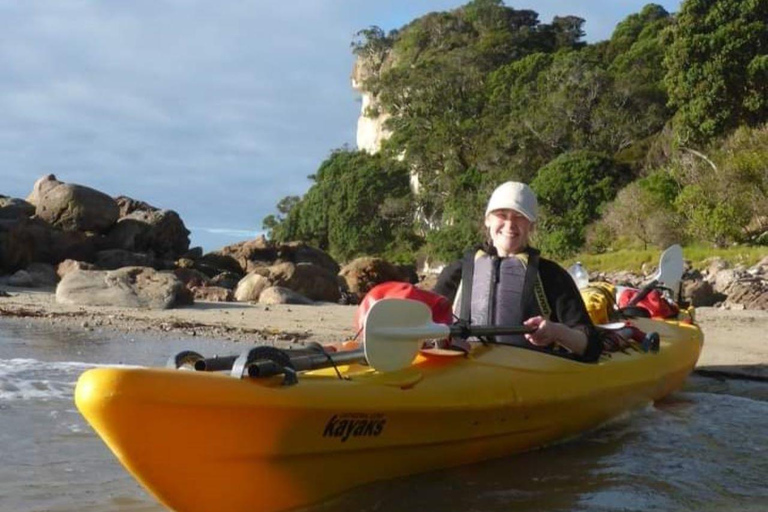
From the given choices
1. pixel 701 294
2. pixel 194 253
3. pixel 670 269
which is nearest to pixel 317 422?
pixel 670 269

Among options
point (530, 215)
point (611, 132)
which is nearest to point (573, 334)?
point (530, 215)

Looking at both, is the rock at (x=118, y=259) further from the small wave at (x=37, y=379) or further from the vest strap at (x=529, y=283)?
the vest strap at (x=529, y=283)

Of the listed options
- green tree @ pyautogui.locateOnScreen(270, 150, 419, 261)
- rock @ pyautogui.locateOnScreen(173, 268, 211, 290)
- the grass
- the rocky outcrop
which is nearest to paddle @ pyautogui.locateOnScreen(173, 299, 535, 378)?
rock @ pyautogui.locateOnScreen(173, 268, 211, 290)

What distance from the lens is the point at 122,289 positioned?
11477mm

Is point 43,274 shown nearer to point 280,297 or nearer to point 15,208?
point 15,208

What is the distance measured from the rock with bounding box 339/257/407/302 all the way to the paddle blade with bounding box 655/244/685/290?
841cm

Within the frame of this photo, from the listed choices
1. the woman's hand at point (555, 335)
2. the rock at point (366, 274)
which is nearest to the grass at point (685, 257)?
the rock at point (366, 274)

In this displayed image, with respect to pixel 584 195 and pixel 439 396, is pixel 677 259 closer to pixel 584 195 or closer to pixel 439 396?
pixel 439 396

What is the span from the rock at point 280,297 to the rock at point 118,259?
6.81 m

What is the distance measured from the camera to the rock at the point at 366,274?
55.3ft

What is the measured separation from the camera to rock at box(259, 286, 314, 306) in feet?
42.8

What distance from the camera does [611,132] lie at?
33.5 meters

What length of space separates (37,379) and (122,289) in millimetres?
5976

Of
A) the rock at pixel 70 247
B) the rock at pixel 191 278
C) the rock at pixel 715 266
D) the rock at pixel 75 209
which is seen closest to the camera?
the rock at pixel 191 278
